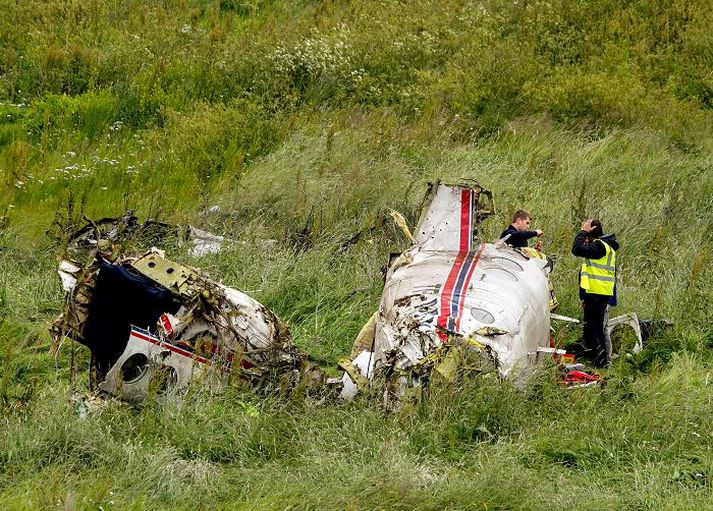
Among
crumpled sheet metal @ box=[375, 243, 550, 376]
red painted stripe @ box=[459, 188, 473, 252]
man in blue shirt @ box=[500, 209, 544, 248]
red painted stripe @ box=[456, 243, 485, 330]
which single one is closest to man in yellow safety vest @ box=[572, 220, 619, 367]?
A: man in blue shirt @ box=[500, 209, 544, 248]

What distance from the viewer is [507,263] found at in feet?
25.5

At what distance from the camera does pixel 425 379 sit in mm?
6664

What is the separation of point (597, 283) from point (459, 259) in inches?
57.4

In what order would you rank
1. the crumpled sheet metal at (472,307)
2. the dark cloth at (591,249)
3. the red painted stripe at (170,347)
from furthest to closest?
1. the dark cloth at (591,249)
2. the crumpled sheet metal at (472,307)
3. the red painted stripe at (170,347)

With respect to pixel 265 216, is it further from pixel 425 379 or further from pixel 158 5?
pixel 158 5

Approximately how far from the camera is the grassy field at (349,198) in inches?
240

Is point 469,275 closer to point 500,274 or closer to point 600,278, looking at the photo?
point 500,274

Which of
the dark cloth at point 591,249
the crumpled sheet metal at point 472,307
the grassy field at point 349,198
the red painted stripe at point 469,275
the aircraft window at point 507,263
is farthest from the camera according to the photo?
the dark cloth at point 591,249

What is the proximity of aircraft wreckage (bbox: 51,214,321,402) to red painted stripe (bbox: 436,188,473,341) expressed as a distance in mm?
959

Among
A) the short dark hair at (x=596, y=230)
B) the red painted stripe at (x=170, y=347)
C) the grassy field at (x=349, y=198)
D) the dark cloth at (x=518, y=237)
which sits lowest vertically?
the grassy field at (x=349, y=198)

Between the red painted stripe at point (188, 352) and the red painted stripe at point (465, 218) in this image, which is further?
the red painted stripe at point (465, 218)

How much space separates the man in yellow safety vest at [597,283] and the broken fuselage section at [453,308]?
0.47m

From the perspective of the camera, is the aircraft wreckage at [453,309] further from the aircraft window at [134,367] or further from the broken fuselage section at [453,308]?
the aircraft window at [134,367]

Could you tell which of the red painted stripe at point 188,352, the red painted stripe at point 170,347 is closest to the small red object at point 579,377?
the red painted stripe at point 188,352
